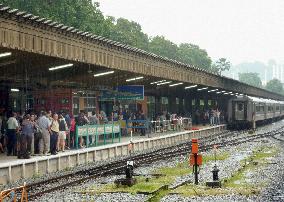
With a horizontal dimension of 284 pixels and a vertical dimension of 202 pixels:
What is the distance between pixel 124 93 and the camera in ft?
96.1

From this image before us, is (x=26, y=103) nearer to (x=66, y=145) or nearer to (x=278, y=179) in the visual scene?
(x=66, y=145)

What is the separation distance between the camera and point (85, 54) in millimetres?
19109

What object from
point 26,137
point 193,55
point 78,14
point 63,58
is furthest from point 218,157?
point 193,55

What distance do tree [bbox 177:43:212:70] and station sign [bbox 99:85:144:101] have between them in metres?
97.2

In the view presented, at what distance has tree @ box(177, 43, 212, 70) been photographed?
129 m

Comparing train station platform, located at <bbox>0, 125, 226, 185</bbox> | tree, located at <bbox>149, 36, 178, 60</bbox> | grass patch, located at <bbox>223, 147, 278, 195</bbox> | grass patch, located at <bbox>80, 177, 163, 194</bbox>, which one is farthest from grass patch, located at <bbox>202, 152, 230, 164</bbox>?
tree, located at <bbox>149, 36, 178, 60</bbox>

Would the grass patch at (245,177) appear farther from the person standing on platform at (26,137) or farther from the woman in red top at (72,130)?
the woman in red top at (72,130)

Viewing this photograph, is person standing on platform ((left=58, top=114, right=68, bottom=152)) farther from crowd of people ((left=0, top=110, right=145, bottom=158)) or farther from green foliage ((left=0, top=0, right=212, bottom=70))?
Answer: green foliage ((left=0, top=0, right=212, bottom=70))

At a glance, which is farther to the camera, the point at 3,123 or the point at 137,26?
the point at 137,26

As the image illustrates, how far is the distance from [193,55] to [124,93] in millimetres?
107534

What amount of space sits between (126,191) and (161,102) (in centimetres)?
2982

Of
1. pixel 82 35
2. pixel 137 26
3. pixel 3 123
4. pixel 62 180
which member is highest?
pixel 137 26

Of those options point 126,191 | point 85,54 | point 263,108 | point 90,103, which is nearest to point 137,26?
point 263,108

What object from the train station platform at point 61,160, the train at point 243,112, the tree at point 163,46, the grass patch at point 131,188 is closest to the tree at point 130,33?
the tree at point 163,46
